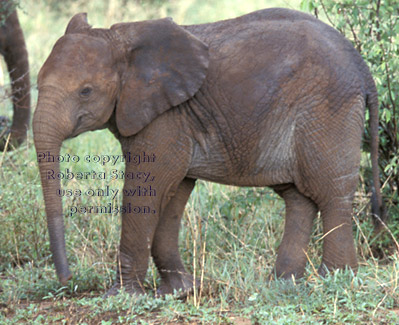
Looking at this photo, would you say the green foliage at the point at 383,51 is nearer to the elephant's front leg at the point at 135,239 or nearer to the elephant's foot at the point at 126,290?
the elephant's front leg at the point at 135,239

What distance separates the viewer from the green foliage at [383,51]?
5.61 meters

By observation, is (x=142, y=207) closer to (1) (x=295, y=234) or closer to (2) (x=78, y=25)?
(1) (x=295, y=234)

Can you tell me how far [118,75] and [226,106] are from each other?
710mm

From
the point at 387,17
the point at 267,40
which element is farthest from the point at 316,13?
the point at 267,40

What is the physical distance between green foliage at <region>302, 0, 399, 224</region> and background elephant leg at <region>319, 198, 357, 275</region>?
2.63 ft

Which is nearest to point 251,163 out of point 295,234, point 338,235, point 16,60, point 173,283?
point 295,234

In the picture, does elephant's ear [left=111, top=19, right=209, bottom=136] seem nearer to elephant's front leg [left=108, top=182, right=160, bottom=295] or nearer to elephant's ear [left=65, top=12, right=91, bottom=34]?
elephant's ear [left=65, top=12, right=91, bottom=34]

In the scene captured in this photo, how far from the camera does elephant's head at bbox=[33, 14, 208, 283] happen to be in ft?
14.7

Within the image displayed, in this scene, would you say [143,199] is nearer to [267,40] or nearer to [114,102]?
[114,102]

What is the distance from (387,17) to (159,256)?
8.20 feet

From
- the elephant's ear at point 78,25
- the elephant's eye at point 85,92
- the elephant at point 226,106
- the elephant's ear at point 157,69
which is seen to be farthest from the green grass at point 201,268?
the elephant's ear at point 78,25

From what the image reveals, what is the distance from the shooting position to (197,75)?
15.5ft

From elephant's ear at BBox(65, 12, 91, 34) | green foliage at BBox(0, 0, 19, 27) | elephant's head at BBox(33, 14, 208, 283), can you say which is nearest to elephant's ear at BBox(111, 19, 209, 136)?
elephant's head at BBox(33, 14, 208, 283)

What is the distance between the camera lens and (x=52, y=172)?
4.32 metres
